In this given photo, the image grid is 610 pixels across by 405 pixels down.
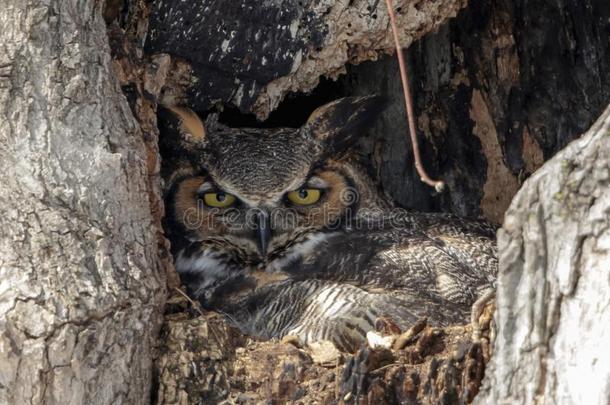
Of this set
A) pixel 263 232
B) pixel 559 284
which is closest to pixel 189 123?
pixel 263 232

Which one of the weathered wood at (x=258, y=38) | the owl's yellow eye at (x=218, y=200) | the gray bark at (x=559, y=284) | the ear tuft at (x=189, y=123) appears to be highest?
the weathered wood at (x=258, y=38)

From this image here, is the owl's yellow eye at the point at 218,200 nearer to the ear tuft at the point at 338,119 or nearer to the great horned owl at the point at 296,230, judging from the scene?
the great horned owl at the point at 296,230

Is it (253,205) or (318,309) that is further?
(253,205)

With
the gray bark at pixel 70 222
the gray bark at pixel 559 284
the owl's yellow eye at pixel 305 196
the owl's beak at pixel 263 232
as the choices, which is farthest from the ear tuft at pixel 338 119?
the gray bark at pixel 559 284

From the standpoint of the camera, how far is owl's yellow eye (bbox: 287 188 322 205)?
10.4 feet

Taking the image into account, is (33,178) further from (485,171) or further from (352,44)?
(485,171)

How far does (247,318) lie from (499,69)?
1.12 meters

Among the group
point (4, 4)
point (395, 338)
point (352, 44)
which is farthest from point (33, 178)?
point (352, 44)

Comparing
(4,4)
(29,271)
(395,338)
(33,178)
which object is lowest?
(395,338)

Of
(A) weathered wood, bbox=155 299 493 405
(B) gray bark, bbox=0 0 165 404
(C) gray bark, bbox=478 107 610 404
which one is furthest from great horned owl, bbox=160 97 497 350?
(C) gray bark, bbox=478 107 610 404

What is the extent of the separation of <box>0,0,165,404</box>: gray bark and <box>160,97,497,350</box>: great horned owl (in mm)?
616

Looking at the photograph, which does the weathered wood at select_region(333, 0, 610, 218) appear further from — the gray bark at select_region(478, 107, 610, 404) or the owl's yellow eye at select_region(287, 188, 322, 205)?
the gray bark at select_region(478, 107, 610, 404)

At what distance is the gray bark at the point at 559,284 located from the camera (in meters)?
1.73

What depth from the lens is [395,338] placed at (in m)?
2.35
